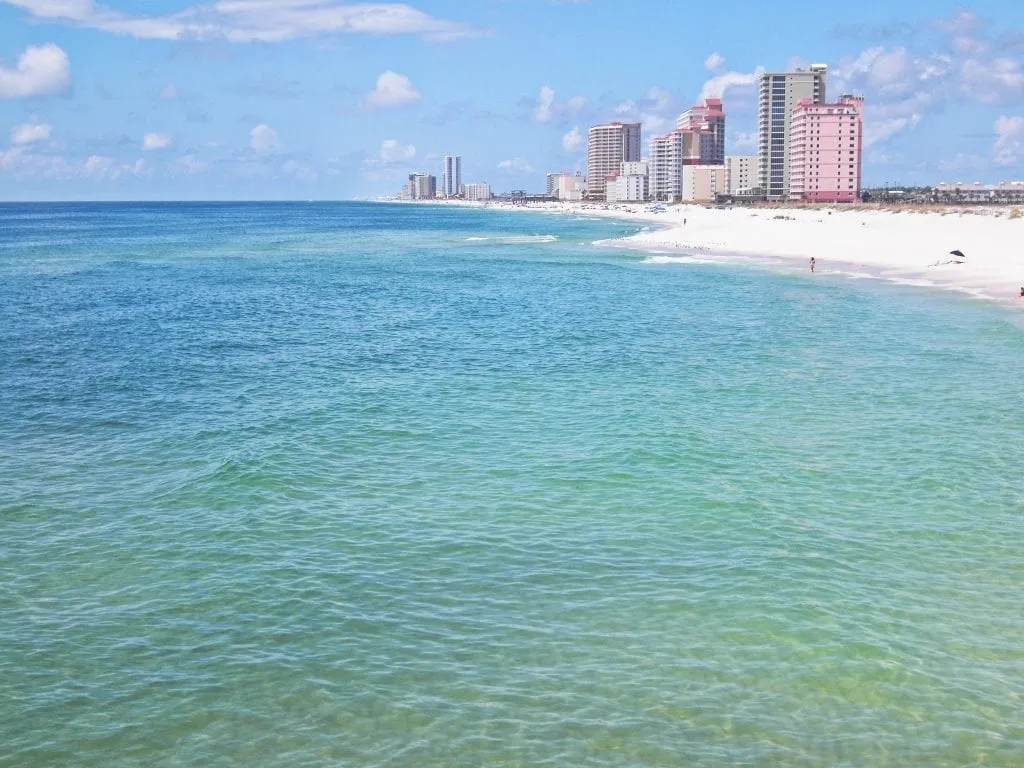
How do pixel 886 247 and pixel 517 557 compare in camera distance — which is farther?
pixel 886 247

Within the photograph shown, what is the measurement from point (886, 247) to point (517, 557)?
77435mm

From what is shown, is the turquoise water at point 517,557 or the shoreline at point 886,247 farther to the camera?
the shoreline at point 886,247

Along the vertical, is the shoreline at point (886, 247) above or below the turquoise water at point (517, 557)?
above

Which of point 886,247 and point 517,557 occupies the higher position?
point 886,247

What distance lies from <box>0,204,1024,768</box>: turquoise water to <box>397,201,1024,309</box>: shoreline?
2577cm

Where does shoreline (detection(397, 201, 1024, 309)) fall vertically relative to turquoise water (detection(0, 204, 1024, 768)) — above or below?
above

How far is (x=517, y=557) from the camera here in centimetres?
1803

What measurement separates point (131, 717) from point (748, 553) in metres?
10.9

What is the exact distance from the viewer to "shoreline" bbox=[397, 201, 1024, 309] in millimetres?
65312

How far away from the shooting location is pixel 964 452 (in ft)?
79.6

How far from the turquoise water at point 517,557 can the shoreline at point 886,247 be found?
84.5 feet

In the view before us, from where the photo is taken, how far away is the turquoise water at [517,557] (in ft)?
41.1

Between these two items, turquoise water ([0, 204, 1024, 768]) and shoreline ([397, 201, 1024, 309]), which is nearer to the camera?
turquoise water ([0, 204, 1024, 768])

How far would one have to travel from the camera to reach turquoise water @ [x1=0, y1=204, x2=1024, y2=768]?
12.5m
